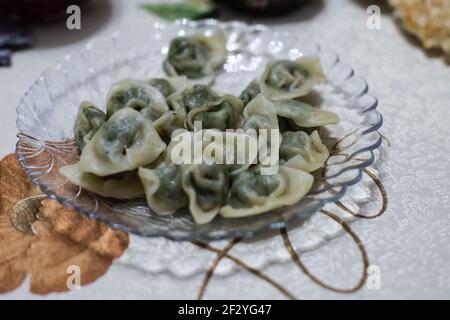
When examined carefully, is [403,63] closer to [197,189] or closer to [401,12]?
[401,12]

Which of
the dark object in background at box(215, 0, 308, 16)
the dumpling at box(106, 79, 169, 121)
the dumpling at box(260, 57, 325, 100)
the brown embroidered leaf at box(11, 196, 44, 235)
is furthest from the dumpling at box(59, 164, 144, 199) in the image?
the dark object in background at box(215, 0, 308, 16)

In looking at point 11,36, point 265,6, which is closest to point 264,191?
point 265,6

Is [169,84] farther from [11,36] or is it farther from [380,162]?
[11,36]

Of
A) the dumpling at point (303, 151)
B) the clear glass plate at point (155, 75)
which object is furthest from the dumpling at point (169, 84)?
the dumpling at point (303, 151)

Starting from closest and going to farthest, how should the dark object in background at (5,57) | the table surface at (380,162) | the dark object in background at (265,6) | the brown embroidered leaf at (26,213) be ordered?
1. the table surface at (380,162)
2. the brown embroidered leaf at (26,213)
3. the dark object in background at (5,57)
4. the dark object in background at (265,6)

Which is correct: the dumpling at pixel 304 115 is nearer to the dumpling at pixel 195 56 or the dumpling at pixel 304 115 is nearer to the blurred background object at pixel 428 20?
the dumpling at pixel 195 56

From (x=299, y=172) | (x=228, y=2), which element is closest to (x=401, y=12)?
(x=228, y=2)
